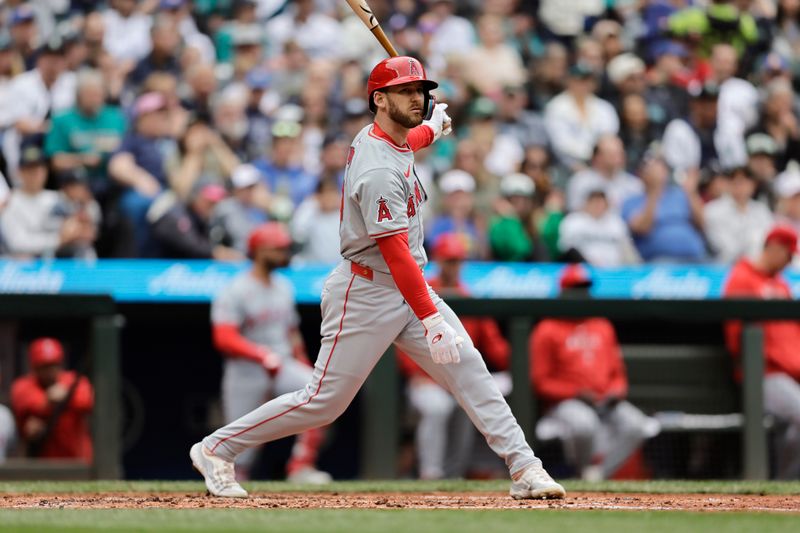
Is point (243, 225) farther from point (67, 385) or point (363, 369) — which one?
point (363, 369)

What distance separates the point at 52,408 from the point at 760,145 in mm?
6434

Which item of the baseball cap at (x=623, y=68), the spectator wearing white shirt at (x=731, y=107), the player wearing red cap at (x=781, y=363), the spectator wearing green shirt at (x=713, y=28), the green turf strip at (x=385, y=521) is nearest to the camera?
the green turf strip at (x=385, y=521)

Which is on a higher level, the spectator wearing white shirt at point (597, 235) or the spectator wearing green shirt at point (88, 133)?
the spectator wearing green shirt at point (88, 133)

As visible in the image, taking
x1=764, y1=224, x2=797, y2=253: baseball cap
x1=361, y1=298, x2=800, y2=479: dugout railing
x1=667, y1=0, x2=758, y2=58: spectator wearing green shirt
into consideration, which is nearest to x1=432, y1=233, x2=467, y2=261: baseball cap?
x1=361, y1=298, x2=800, y2=479: dugout railing

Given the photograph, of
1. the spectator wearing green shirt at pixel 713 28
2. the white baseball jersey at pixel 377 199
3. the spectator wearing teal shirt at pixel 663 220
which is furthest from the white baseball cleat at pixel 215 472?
the spectator wearing green shirt at pixel 713 28

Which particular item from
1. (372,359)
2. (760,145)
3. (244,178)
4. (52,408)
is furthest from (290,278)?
(760,145)

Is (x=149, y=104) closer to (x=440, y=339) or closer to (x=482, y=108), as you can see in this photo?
(x=482, y=108)

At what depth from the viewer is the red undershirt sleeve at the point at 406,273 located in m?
5.73

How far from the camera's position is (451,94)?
39.6 ft

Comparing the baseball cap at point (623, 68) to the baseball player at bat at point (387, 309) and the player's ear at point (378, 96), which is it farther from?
the player's ear at point (378, 96)

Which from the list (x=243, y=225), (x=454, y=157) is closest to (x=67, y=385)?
(x=243, y=225)

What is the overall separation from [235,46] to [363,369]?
21.4 ft

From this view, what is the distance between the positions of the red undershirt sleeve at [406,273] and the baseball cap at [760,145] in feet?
22.3

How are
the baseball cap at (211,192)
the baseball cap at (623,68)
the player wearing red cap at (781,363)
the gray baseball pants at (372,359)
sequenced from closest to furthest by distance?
1. the gray baseball pants at (372,359)
2. the player wearing red cap at (781,363)
3. the baseball cap at (211,192)
4. the baseball cap at (623,68)
